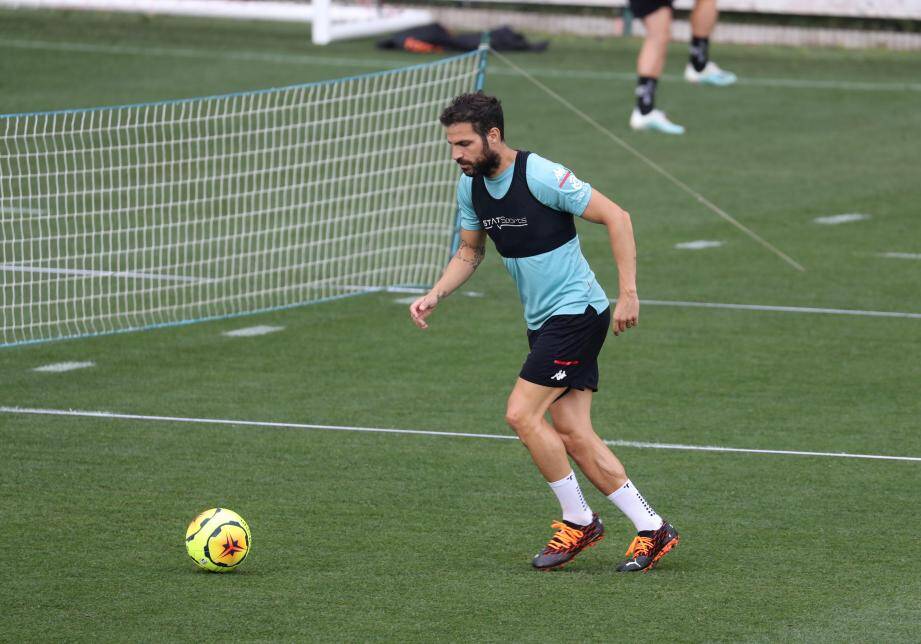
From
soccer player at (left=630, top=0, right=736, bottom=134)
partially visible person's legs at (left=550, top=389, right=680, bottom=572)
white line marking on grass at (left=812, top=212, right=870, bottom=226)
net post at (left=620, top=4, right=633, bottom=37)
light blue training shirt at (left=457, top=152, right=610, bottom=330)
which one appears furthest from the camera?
net post at (left=620, top=4, right=633, bottom=37)

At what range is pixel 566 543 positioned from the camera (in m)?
7.04

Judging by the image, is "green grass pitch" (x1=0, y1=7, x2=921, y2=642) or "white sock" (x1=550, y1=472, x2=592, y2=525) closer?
"green grass pitch" (x1=0, y1=7, x2=921, y2=642)

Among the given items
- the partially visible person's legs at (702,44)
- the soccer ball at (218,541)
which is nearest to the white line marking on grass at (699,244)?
the partially visible person's legs at (702,44)

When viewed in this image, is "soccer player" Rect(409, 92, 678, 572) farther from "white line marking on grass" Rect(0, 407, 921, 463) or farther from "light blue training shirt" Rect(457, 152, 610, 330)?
"white line marking on grass" Rect(0, 407, 921, 463)

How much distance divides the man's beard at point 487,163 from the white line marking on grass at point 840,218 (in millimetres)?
9238

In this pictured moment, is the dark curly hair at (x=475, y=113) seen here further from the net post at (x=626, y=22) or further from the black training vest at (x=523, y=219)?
the net post at (x=626, y=22)

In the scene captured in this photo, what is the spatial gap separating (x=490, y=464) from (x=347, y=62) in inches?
641

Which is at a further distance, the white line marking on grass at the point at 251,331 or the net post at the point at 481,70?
the net post at the point at 481,70

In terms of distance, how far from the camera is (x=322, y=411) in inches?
384

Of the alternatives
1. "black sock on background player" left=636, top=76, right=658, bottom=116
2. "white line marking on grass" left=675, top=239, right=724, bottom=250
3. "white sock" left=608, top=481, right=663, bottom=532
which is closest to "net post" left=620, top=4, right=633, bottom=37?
"black sock on background player" left=636, top=76, right=658, bottom=116

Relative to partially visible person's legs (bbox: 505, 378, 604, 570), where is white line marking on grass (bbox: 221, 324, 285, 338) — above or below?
below

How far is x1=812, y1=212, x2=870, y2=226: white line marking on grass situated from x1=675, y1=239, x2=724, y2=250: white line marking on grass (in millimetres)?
1301

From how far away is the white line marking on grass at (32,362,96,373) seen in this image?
420 inches

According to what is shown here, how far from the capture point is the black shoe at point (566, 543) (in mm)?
7012
